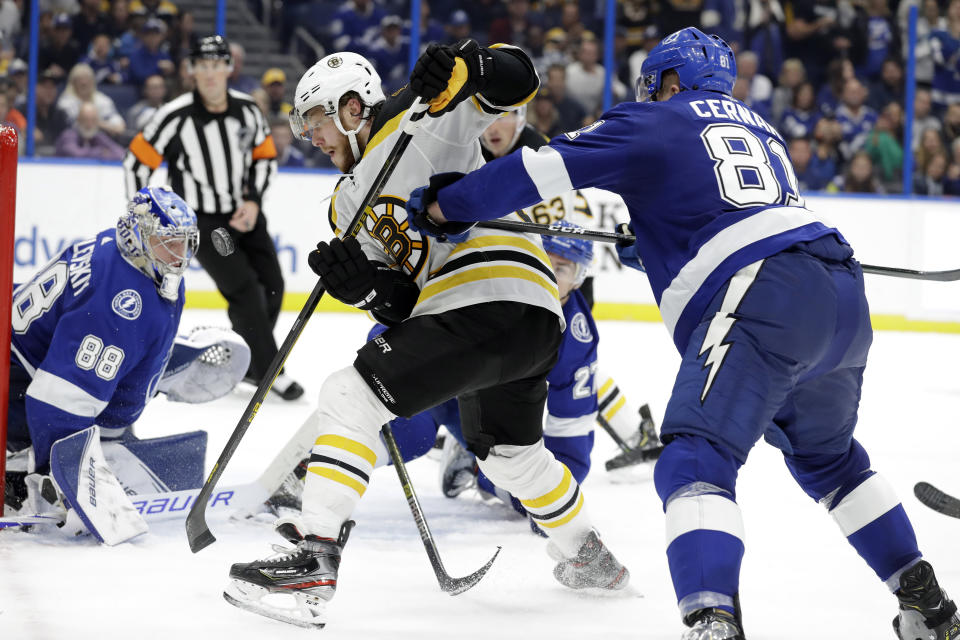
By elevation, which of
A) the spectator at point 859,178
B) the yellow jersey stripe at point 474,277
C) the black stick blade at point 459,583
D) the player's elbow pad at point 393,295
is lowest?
the spectator at point 859,178

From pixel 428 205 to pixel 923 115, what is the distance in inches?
272

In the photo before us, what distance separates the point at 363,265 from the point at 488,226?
29 centimetres

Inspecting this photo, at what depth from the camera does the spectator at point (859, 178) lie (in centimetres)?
812

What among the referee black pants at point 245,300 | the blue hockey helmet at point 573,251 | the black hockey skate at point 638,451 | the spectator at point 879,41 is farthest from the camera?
the spectator at point 879,41

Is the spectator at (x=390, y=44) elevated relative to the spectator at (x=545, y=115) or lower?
elevated

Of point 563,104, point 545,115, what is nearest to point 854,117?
point 563,104

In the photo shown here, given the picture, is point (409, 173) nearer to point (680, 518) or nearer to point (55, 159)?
point (680, 518)

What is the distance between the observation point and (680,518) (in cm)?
193

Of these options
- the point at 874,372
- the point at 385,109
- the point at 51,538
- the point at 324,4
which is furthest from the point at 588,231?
the point at 324,4

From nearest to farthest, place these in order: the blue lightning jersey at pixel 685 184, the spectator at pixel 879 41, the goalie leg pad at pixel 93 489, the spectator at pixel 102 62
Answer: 1. the blue lightning jersey at pixel 685 184
2. the goalie leg pad at pixel 93 489
3. the spectator at pixel 102 62
4. the spectator at pixel 879 41

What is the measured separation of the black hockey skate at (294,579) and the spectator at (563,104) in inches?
244

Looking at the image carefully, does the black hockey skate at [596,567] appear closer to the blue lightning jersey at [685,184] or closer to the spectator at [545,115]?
the blue lightning jersey at [685,184]

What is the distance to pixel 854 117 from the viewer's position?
27.7 feet

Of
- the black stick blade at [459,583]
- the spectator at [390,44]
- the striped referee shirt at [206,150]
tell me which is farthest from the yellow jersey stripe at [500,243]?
the spectator at [390,44]
